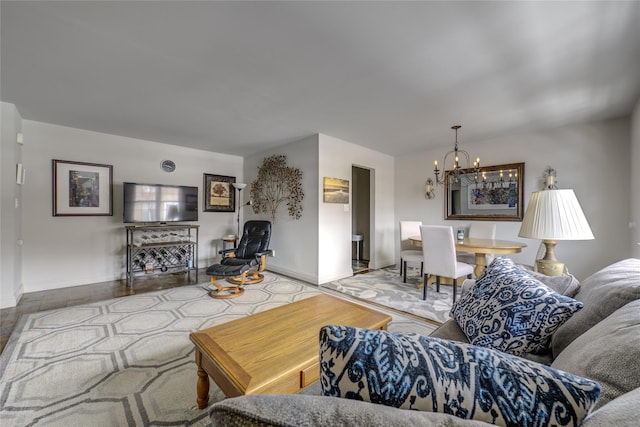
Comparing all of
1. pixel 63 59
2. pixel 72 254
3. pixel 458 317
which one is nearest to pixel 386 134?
pixel 458 317

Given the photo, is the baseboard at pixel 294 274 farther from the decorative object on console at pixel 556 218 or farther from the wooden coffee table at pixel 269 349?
the decorative object on console at pixel 556 218

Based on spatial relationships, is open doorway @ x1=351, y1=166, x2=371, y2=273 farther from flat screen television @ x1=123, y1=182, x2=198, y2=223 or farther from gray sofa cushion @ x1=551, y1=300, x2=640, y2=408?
gray sofa cushion @ x1=551, y1=300, x2=640, y2=408

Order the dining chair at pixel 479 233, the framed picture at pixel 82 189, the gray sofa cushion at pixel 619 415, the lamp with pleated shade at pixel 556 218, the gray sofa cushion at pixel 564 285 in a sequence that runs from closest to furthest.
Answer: the gray sofa cushion at pixel 619 415 < the gray sofa cushion at pixel 564 285 < the lamp with pleated shade at pixel 556 218 < the framed picture at pixel 82 189 < the dining chair at pixel 479 233

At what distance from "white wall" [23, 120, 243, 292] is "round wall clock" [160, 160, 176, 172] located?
0.06 metres

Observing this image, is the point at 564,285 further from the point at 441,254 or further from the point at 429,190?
the point at 429,190

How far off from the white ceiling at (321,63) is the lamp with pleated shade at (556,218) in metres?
1.16

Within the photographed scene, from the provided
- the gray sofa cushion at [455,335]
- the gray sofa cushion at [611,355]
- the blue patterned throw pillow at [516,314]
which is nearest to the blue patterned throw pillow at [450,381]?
the gray sofa cushion at [611,355]

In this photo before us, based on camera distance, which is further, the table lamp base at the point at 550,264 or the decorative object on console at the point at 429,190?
the decorative object on console at the point at 429,190

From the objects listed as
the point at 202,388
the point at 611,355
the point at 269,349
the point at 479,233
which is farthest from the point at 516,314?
the point at 479,233

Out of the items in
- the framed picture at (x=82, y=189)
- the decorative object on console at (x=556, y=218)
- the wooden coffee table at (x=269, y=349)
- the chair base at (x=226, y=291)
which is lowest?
the chair base at (x=226, y=291)

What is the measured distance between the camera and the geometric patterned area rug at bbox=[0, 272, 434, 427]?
140 cm

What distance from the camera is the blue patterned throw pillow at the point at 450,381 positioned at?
43cm

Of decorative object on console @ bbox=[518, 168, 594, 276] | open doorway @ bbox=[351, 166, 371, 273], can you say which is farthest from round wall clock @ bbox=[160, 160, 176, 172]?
decorative object on console @ bbox=[518, 168, 594, 276]

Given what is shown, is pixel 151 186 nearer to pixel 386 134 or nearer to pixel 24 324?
pixel 24 324
